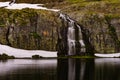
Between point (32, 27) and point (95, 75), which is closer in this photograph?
point (95, 75)

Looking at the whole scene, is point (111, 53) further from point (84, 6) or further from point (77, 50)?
point (84, 6)

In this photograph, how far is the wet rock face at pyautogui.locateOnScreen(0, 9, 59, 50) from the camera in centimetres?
9431

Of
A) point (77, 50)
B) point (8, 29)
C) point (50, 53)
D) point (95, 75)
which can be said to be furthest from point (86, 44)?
point (95, 75)

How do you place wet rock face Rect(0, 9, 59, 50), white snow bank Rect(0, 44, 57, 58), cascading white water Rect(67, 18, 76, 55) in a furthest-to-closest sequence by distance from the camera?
cascading white water Rect(67, 18, 76, 55) < wet rock face Rect(0, 9, 59, 50) < white snow bank Rect(0, 44, 57, 58)

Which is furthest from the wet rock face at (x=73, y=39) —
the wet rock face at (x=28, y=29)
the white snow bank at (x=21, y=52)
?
the white snow bank at (x=21, y=52)

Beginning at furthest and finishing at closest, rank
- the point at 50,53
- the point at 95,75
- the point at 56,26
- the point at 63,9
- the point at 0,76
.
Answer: the point at 63,9, the point at 56,26, the point at 50,53, the point at 95,75, the point at 0,76

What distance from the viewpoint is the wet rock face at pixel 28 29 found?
94.3m

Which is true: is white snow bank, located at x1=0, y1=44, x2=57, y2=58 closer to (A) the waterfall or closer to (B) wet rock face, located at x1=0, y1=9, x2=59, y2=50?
(B) wet rock face, located at x1=0, y1=9, x2=59, y2=50

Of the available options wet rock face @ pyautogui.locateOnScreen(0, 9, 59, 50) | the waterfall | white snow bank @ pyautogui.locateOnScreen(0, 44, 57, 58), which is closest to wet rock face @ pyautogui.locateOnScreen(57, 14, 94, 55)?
the waterfall

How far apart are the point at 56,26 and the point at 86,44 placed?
8785mm

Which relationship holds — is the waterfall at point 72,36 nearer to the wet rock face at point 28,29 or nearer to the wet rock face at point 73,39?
the wet rock face at point 73,39

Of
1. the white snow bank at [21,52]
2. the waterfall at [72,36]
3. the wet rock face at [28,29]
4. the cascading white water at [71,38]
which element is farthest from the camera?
the waterfall at [72,36]

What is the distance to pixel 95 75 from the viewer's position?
155 feet

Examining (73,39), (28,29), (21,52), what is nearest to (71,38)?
(73,39)
